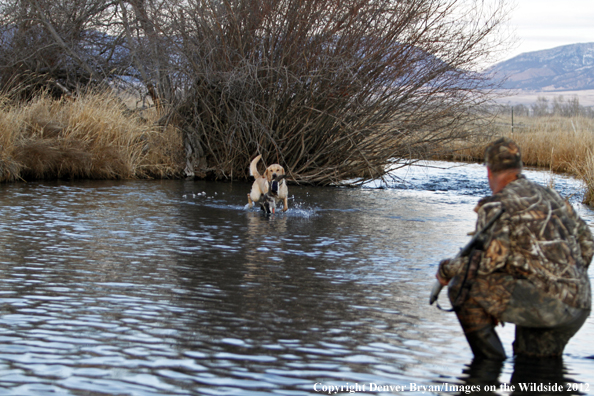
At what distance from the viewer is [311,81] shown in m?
16.0

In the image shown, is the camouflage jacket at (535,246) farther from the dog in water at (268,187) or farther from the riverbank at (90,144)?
the riverbank at (90,144)

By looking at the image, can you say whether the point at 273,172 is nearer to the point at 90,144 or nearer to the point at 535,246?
the point at 90,144

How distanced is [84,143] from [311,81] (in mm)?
A: 5638

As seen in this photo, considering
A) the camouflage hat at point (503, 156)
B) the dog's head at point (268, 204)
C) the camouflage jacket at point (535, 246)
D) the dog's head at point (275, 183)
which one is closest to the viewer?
the camouflage jacket at point (535, 246)

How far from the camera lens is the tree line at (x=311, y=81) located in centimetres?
1594

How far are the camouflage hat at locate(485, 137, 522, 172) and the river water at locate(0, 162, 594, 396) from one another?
129 cm

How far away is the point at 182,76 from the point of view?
17.7 meters

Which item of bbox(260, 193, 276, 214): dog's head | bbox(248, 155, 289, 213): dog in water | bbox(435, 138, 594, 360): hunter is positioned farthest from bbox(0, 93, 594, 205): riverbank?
bbox(435, 138, 594, 360): hunter

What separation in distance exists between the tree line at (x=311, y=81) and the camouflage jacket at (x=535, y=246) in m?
11.5

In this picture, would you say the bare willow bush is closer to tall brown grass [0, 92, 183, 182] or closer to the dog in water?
tall brown grass [0, 92, 183, 182]

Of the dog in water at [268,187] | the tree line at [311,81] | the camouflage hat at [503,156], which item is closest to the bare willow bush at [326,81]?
the tree line at [311,81]

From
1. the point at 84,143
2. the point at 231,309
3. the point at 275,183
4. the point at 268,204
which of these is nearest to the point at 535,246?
the point at 231,309

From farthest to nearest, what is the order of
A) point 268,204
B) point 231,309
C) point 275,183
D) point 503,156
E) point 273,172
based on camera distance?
point 268,204 → point 273,172 → point 275,183 → point 231,309 → point 503,156

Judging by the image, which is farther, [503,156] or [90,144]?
[90,144]
